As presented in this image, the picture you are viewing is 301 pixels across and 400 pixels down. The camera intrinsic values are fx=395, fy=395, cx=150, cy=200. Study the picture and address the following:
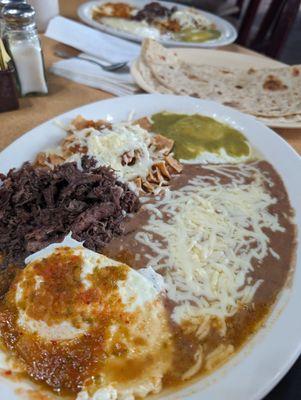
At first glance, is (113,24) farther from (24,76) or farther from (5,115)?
(5,115)

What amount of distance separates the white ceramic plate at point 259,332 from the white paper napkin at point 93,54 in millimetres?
540

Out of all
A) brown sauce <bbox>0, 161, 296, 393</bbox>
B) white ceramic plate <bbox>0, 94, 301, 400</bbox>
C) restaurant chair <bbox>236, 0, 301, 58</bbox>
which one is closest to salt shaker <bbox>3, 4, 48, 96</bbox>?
white ceramic plate <bbox>0, 94, 301, 400</bbox>

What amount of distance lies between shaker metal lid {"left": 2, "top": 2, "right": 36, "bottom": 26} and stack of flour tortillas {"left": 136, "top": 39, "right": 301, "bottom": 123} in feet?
2.48

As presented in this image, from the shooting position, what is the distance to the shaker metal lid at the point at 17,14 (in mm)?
2289

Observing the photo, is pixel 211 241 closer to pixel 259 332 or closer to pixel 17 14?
pixel 259 332

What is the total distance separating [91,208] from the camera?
1.71 metres

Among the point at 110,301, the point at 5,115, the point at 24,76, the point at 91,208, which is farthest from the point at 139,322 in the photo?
the point at 24,76

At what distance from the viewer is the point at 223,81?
2.75 meters

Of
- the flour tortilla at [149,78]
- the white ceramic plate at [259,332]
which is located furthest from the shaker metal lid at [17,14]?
the flour tortilla at [149,78]

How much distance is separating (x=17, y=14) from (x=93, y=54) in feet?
2.51

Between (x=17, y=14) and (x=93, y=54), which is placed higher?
(x=17, y=14)

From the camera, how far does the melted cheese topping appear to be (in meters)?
1.40

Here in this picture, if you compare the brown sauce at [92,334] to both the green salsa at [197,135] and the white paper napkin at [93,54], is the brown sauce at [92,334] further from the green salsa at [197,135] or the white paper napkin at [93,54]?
the white paper napkin at [93,54]

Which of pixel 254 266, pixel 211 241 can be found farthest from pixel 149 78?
pixel 254 266
